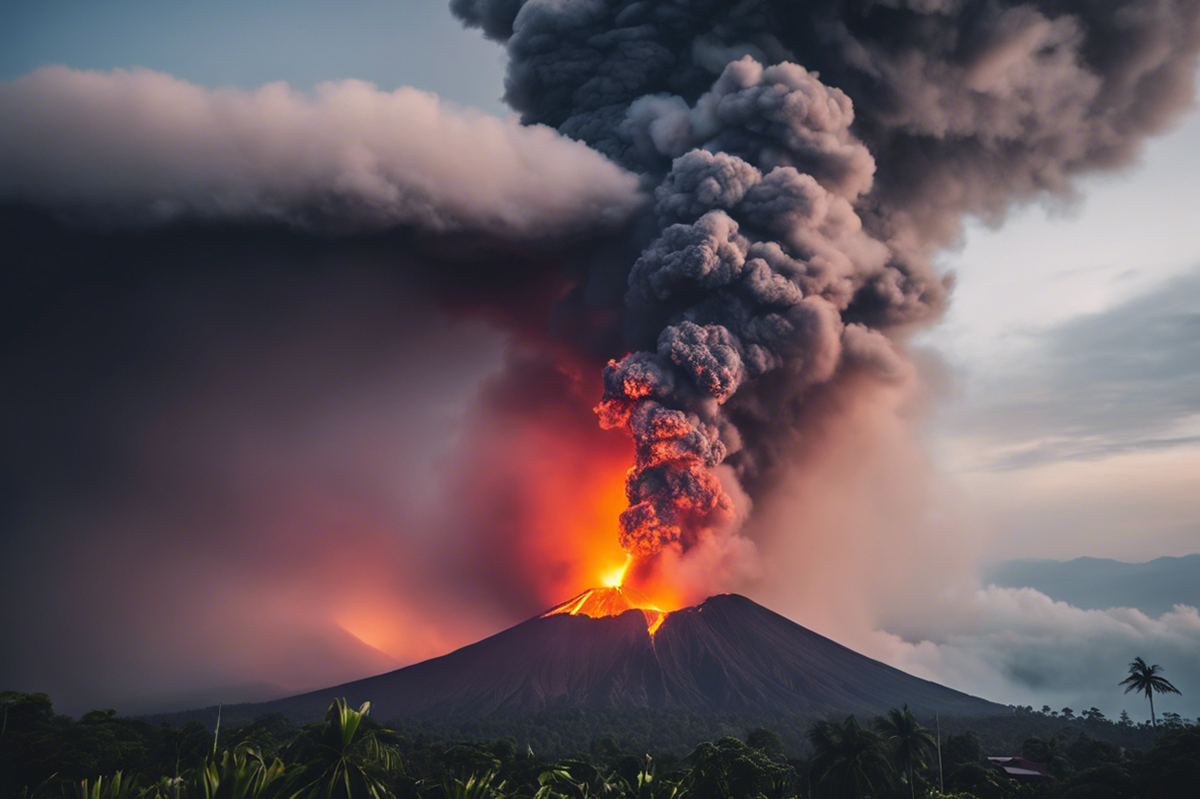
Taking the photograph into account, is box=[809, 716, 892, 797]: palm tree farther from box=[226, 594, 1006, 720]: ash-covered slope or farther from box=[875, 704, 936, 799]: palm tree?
box=[226, 594, 1006, 720]: ash-covered slope

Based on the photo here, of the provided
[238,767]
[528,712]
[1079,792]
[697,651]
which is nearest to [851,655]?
[697,651]

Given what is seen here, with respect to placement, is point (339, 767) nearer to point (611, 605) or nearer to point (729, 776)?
point (729, 776)

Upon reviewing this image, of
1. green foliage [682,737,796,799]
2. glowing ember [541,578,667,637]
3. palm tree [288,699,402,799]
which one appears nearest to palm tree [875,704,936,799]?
green foliage [682,737,796,799]

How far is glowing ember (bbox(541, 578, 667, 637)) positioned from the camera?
9094 centimetres

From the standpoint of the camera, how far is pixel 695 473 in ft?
210

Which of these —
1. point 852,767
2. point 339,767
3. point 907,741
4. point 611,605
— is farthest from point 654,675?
point 339,767

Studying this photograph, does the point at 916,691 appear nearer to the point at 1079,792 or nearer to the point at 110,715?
the point at 1079,792

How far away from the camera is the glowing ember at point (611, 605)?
298ft

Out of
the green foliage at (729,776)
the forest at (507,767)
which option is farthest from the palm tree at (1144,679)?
the green foliage at (729,776)

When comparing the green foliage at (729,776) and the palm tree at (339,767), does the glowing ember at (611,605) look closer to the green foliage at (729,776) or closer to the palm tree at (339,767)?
the green foliage at (729,776)

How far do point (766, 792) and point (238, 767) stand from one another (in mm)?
16464

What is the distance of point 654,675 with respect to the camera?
8394 centimetres

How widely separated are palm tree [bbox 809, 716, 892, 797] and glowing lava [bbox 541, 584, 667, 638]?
191 ft

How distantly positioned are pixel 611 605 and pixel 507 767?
5701 centimetres
